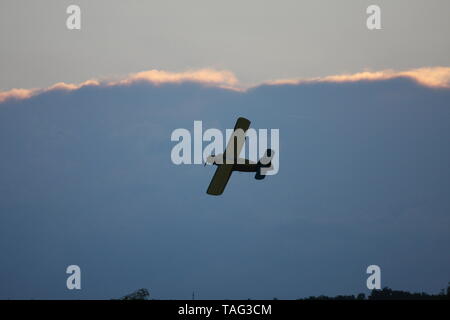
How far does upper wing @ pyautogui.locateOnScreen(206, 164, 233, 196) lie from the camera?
51.1 m

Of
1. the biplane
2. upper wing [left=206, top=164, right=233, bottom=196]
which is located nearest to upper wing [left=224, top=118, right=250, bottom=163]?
the biplane

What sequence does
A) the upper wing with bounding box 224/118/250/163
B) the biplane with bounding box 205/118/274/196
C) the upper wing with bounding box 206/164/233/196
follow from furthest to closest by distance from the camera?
the upper wing with bounding box 206/164/233/196, the biplane with bounding box 205/118/274/196, the upper wing with bounding box 224/118/250/163

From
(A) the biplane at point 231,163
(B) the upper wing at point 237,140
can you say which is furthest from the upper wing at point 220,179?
(B) the upper wing at point 237,140

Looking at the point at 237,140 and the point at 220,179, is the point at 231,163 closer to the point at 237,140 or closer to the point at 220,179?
the point at 220,179

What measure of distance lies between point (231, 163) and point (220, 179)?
1.48m

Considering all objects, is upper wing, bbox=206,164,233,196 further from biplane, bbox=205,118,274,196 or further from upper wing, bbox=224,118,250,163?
upper wing, bbox=224,118,250,163

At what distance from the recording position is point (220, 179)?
168 ft

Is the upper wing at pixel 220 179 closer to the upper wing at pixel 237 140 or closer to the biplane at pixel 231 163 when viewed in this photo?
the biplane at pixel 231 163

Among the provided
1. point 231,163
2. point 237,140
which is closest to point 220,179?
point 231,163
